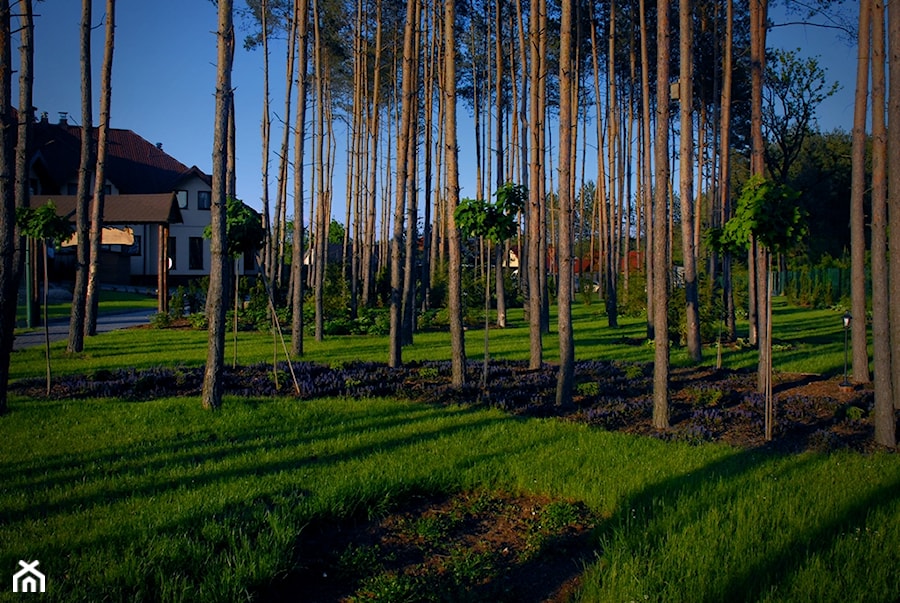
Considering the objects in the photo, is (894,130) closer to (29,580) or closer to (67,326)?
(29,580)

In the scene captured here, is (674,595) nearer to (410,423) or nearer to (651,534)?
(651,534)

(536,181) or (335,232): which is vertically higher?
(335,232)

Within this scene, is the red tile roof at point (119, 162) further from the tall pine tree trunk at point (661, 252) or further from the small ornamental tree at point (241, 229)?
the tall pine tree trunk at point (661, 252)

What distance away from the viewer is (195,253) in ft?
151

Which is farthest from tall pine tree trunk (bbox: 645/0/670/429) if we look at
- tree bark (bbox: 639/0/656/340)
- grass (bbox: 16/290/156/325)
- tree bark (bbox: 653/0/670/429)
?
grass (bbox: 16/290/156/325)

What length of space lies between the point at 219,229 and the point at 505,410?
15.9ft

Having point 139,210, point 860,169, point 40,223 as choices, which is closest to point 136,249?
point 139,210

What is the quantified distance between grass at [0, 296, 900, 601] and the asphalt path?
28.9 feet

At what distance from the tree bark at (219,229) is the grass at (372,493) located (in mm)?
456

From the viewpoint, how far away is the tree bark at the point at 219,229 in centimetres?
931

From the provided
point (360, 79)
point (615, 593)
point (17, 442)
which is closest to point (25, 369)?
point (17, 442)

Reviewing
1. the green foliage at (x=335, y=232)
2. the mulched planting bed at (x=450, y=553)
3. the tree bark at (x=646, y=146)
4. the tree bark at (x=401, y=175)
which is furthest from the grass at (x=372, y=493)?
the green foliage at (x=335, y=232)

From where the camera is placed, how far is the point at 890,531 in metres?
5.05

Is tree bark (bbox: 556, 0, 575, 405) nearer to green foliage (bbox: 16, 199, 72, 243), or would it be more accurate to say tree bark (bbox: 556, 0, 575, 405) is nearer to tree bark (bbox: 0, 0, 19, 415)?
tree bark (bbox: 0, 0, 19, 415)
